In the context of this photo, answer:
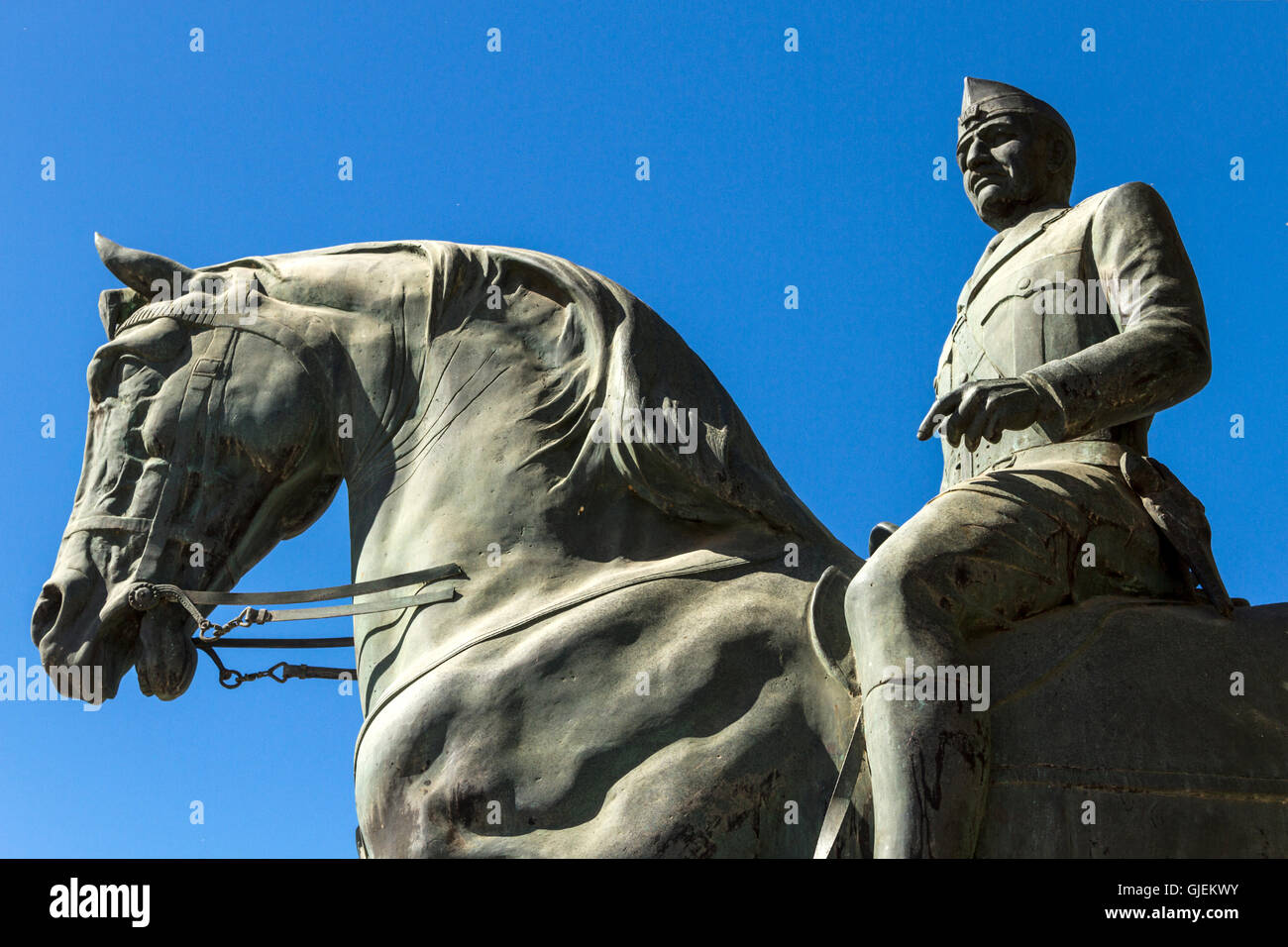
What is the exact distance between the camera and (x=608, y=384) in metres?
5.81

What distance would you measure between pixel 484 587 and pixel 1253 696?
229 cm

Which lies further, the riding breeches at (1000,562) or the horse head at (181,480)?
the horse head at (181,480)

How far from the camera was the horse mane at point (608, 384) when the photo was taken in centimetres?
571

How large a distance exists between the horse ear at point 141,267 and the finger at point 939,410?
8.96 feet

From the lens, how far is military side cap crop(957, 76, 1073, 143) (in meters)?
6.53

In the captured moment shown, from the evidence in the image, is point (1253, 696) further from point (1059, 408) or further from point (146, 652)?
point (146, 652)

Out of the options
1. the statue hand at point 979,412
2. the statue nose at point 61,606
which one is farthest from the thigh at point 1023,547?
the statue nose at point 61,606

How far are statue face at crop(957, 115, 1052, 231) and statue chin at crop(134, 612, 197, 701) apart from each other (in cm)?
320

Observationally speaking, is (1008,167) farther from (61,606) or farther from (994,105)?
(61,606)

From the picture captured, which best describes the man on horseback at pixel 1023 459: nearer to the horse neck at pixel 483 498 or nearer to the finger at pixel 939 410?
the finger at pixel 939 410

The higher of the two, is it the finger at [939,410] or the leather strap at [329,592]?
the finger at [939,410]

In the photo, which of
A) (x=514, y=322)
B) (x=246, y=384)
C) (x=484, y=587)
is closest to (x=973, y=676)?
(x=484, y=587)

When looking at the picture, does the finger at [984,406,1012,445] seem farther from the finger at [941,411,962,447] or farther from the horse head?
the horse head

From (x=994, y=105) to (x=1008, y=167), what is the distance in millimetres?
234
